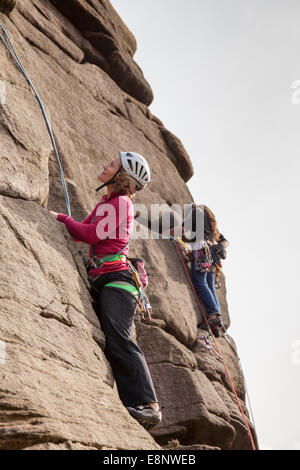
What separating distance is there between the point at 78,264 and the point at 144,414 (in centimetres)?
171

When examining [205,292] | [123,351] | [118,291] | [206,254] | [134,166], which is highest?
[134,166]

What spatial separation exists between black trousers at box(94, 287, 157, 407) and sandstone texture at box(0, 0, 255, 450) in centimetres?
14

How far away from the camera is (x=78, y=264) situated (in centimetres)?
535

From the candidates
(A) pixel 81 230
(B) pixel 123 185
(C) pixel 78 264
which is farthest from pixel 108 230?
(B) pixel 123 185

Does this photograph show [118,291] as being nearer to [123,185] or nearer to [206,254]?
[123,185]

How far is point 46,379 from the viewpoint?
3639 mm

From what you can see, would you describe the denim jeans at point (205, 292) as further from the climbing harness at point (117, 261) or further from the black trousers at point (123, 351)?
the black trousers at point (123, 351)

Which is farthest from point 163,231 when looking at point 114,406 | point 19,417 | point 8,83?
point 19,417

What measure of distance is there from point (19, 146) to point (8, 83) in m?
0.94

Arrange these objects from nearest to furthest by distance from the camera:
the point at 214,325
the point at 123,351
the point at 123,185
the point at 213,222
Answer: the point at 123,351 < the point at 123,185 < the point at 214,325 < the point at 213,222

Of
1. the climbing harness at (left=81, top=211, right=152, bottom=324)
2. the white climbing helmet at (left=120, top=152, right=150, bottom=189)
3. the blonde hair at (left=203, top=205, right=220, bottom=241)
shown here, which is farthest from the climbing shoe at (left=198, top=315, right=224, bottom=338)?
the white climbing helmet at (left=120, top=152, right=150, bottom=189)

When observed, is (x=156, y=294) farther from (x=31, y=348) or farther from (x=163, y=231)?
(x=31, y=348)

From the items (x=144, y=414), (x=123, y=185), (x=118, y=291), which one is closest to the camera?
(x=144, y=414)
